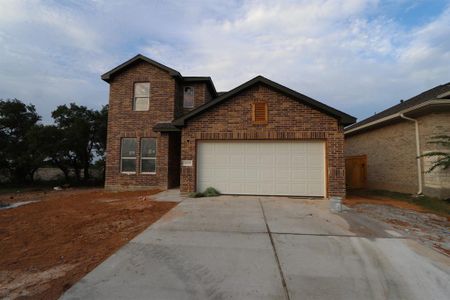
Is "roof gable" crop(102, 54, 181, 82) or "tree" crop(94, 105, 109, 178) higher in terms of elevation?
"roof gable" crop(102, 54, 181, 82)

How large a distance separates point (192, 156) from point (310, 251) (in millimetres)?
6332

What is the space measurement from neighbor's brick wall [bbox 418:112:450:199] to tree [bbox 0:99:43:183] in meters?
21.2

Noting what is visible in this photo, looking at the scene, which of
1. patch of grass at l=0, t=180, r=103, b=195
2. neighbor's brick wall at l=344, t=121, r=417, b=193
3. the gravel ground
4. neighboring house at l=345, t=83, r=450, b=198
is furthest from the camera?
patch of grass at l=0, t=180, r=103, b=195

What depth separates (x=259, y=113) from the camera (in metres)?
9.39

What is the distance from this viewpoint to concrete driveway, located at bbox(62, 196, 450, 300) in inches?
116

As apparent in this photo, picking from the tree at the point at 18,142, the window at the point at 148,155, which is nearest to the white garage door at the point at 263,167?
the window at the point at 148,155

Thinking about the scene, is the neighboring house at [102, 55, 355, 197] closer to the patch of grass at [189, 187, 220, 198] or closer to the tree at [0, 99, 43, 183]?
the patch of grass at [189, 187, 220, 198]

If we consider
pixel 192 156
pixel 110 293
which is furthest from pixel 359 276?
pixel 192 156

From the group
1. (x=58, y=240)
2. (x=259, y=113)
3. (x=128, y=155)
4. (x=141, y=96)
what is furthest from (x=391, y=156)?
(x=58, y=240)

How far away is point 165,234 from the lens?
492 cm

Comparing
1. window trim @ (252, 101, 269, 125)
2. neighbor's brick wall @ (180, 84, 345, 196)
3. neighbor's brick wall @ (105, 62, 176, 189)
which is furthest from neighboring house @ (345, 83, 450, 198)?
neighbor's brick wall @ (105, 62, 176, 189)

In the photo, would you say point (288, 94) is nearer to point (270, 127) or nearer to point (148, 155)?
point (270, 127)

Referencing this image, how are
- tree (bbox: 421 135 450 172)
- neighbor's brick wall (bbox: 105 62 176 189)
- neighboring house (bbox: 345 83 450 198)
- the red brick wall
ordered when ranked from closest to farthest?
tree (bbox: 421 135 450 172) → neighboring house (bbox: 345 83 450 198) → neighbor's brick wall (bbox: 105 62 176 189) → the red brick wall

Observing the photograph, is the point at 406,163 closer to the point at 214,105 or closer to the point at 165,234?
the point at 214,105
